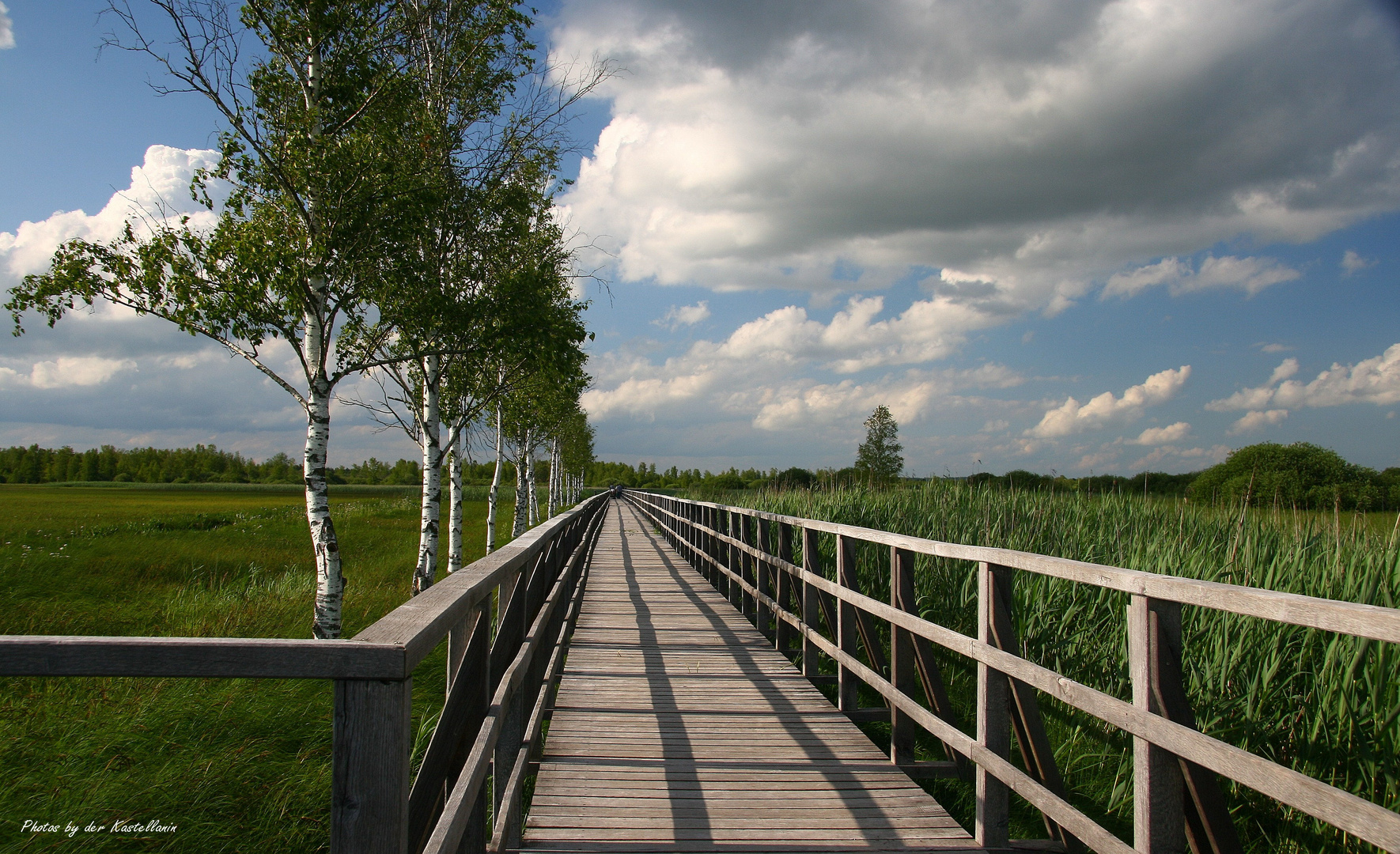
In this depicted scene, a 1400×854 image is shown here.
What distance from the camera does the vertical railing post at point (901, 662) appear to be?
12.4 feet

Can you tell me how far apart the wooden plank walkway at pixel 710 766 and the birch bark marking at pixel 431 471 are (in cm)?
581

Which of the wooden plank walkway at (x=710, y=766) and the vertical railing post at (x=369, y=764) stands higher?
the vertical railing post at (x=369, y=764)

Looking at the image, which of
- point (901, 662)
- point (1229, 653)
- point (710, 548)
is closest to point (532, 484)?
point (710, 548)

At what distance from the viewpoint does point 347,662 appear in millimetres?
1314

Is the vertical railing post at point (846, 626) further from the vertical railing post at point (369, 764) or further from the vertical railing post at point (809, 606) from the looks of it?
the vertical railing post at point (369, 764)

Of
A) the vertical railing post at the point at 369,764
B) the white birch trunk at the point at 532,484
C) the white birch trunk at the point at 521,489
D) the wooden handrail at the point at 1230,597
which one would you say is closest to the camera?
the vertical railing post at the point at 369,764

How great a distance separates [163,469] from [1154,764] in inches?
6316

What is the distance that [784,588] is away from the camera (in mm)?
6480

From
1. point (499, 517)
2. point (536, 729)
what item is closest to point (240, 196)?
point (536, 729)

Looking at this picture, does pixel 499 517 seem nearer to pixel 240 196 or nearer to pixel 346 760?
pixel 240 196

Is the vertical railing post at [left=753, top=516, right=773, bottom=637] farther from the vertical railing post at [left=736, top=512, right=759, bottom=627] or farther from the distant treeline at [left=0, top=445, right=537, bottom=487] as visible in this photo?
the distant treeline at [left=0, top=445, right=537, bottom=487]

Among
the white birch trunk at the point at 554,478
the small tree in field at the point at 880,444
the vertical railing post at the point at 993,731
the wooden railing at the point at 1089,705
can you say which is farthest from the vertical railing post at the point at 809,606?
the small tree in field at the point at 880,444

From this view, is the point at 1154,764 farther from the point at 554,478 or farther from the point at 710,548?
the point at 554,478

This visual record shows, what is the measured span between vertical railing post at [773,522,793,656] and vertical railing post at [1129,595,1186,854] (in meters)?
4.05
